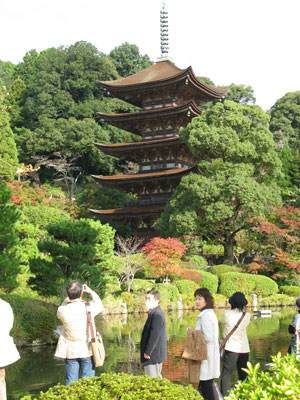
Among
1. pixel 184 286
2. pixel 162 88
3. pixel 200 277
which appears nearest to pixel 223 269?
pixel 200 277

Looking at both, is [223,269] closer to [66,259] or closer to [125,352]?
[66,259]

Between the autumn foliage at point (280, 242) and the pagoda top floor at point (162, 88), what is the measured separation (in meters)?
10.2

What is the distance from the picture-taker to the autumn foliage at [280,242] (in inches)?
1004

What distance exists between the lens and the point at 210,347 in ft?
19.0

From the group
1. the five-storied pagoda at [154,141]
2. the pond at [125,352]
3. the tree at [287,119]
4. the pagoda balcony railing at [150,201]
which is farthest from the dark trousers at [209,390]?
the tree at [287,119]

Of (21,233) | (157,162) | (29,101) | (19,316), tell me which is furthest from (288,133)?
(19,316)

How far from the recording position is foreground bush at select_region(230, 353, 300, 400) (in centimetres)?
316

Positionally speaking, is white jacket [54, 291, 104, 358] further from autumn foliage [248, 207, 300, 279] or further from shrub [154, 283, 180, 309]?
autumn foliage [248, 207, 300, 279]

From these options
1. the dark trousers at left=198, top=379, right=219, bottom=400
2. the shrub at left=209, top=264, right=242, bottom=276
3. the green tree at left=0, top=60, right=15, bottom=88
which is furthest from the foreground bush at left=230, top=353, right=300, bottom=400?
the green tree at left=0, top=60, right=15, bottom=88

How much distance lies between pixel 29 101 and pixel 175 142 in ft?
68.5

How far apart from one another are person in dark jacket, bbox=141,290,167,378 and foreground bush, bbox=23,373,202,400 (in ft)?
4.99

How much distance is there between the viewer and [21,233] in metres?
24.0

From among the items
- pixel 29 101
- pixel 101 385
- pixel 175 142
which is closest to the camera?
pixel 101 385

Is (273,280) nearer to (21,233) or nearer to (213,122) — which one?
(213,122)
